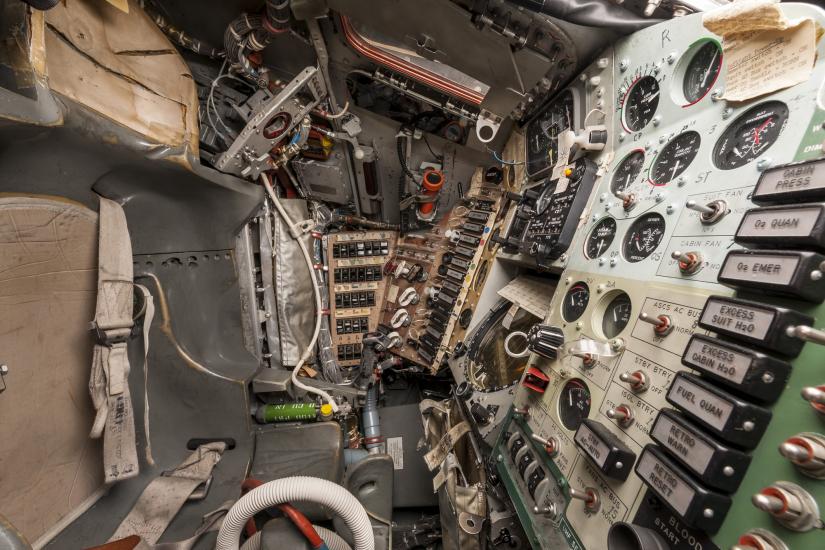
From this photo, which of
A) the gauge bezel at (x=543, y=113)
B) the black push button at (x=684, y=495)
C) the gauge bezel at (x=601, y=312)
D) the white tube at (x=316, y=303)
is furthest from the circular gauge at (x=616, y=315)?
the white tube at (x=316, y=303)

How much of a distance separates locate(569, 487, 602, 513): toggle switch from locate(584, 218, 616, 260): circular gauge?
846mm

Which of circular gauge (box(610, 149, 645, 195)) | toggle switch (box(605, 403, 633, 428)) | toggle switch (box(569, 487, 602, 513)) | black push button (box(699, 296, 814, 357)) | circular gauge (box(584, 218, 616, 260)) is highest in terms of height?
circular gauge (box(610, 149, 645, 195))

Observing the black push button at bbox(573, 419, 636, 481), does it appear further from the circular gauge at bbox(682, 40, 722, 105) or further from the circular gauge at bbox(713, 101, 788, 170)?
the circular gauge at bbox(682, 40, 722, 105)

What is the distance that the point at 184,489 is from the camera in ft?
6.07

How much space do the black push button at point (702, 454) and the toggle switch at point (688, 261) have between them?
40 centimetres

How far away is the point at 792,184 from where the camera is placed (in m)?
0.76

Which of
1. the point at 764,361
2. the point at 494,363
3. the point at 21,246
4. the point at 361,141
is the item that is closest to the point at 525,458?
the point at 494,363

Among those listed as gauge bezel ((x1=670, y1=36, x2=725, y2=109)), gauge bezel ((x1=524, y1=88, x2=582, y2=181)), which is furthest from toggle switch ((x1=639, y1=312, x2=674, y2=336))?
gauge bezel ((x1=524, y1=88, x2=582, y2=181))

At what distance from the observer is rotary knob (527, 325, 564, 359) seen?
1408 millimetres

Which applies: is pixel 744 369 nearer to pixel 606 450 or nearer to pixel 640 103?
pixel 606 450

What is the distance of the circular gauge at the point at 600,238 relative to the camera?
4.63 feet

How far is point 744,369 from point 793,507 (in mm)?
249

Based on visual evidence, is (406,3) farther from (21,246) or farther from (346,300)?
(346,300)

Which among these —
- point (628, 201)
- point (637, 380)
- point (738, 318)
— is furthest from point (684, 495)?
point (628, 201)
